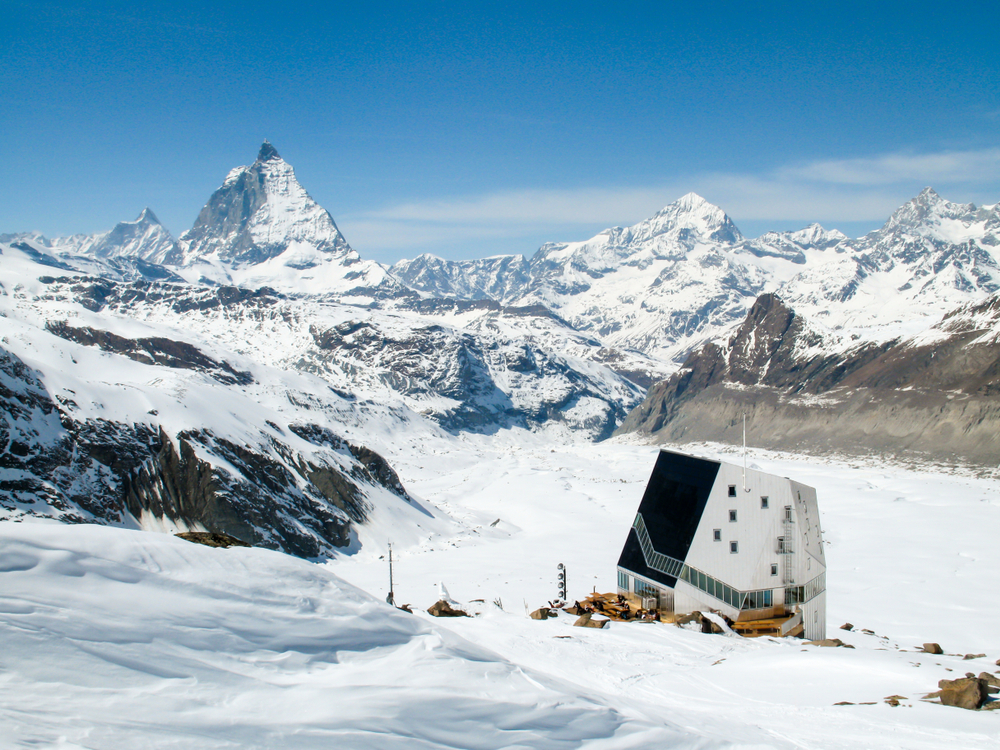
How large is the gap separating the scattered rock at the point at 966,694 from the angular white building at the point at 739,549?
55.9ft

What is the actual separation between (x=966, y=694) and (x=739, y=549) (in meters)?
18.0

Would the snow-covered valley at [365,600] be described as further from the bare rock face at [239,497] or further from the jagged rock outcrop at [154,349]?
the jagged rock outcrop at [154,349]

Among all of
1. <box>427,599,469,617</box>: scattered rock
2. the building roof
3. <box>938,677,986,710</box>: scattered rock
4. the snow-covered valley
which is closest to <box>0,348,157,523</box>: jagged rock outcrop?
the snow-covered valley

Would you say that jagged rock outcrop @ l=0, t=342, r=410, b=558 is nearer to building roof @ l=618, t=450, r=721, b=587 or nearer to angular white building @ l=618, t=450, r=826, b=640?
building roof @ l=618, t=450, r=721, b=587

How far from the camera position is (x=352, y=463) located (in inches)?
3184

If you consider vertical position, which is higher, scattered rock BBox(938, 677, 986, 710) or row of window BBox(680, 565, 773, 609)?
scattered rock BBox(938, 677, 986, 710)

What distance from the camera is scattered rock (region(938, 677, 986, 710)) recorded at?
16.2 m

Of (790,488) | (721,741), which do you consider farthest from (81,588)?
(790,488)

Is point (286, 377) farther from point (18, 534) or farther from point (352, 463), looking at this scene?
point (18, 534)

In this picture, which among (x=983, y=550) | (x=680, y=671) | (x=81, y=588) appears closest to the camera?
(x=81, y=588)

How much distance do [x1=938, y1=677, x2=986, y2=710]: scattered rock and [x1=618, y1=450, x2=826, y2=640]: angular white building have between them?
1705 cm

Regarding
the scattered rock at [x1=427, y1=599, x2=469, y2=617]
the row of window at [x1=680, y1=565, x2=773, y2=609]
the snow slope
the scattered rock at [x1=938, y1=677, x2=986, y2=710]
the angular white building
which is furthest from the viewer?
A: the angular white building

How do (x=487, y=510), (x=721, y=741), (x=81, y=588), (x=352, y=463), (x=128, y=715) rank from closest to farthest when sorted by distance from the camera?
(x=128, y=715), (x=81, y=588), (x=721, y=741), (x=352, y=463), (x=487, y=510)

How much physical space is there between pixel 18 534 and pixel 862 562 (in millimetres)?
71596
